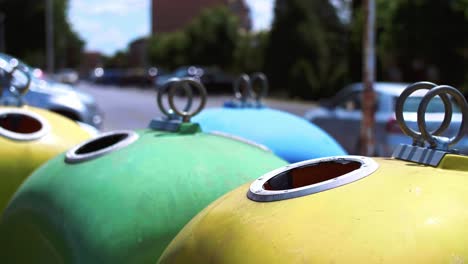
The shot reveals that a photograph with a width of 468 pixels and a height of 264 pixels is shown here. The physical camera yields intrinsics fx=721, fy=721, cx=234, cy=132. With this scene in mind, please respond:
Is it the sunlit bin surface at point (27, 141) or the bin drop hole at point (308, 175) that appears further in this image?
the sunlit bin surface at point (27, 141)

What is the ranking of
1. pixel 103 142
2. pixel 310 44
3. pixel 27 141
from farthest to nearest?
1. pixel 310 44
2. pixel 27 141
3. pixel 103 142

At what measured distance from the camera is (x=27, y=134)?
14.6 feet

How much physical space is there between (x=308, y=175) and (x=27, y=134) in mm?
2443

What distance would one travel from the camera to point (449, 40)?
20.9 metres

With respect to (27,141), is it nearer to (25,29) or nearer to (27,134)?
(27,134)

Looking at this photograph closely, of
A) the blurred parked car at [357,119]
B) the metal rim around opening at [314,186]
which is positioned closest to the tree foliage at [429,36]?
the blurred parked car at [357,119]

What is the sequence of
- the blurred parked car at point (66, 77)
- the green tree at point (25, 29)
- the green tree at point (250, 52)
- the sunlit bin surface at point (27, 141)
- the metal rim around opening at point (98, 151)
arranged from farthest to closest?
the green tree at point (25, 29) < the blurred parked car at point (66, 77) < the green tree at point (250, 52) < the sunlit bin surface at point (27, 141) < the metal rim around opening at point (98, 151)

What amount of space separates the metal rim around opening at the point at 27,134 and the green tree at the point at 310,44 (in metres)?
27.3

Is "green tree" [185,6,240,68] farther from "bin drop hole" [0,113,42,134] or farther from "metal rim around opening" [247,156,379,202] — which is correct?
"metal rim around opening" [247,156,379,202]

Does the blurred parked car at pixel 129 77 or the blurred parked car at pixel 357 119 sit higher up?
the blurred parked car at pixel 357 119

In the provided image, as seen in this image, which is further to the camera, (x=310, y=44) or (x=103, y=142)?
(x=310, y=44)

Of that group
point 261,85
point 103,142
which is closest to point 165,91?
point 103,142

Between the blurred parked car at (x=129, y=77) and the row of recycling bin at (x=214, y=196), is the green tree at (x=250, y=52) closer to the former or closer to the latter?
the blurred parked car at (x=129, y=77)

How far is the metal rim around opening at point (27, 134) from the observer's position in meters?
4.29
